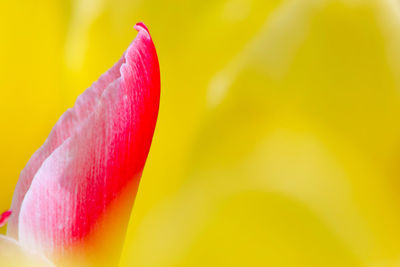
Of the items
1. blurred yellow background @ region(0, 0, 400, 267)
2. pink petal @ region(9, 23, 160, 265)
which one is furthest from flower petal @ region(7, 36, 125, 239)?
blurred yellow background @ region(0, 0, 400, 267)

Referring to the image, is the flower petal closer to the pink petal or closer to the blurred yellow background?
the pink petal

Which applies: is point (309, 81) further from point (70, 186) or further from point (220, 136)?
point (70, 186)

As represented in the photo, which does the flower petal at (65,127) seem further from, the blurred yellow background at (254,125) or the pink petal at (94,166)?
the blurred yellow background at (254,125)

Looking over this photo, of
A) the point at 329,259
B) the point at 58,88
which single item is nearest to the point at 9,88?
the point at 58,88

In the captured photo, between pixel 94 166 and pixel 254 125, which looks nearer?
pixel 94 166

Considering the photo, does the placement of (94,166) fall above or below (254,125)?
below

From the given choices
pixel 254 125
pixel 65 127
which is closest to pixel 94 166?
pixel 65 127

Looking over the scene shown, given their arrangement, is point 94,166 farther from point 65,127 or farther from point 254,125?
point 254,125
